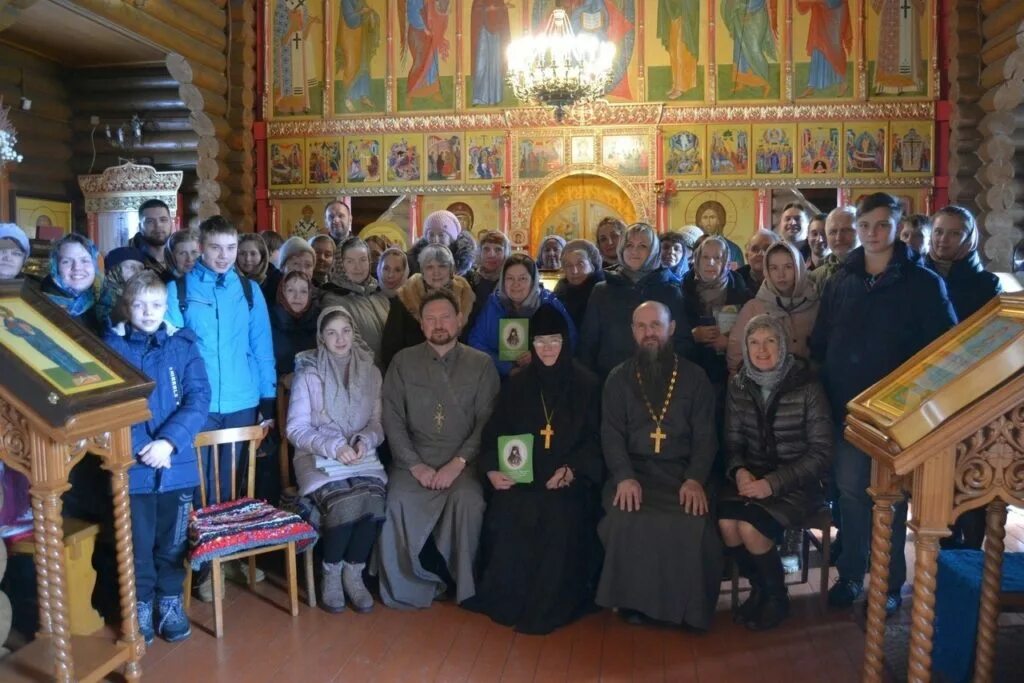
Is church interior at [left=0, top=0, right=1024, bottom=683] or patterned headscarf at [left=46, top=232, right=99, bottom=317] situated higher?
church interior at [left=0, top=0, right=1024, bottom=683]

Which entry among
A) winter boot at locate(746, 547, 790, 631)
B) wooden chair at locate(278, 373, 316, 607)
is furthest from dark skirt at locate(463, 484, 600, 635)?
wooden chair at locate(278, 373, 316, 607)

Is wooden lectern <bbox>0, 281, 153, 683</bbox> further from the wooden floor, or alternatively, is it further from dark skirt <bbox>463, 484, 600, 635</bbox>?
dark skirt <bbox>463, 484, 600, 635</bbox>

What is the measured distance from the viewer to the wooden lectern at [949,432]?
8.00 ft

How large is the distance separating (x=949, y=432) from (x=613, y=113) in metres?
9.57

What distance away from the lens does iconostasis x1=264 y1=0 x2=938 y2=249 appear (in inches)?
433

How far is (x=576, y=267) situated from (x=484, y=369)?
1110 mm

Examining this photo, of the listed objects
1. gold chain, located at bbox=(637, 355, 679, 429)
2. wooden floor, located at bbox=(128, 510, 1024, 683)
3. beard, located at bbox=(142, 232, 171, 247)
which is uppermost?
beard, located at bbox=(142, 232, 171, 247)

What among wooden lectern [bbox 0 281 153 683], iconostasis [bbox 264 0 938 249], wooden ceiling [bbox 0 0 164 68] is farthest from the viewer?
iconostasis [bbox 264 0 938 249]

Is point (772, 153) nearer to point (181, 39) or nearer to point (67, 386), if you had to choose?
point (181, 39)

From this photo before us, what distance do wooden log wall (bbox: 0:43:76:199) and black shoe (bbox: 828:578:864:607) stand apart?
10.9 m

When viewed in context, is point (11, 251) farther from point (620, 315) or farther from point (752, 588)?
point (752, 588)

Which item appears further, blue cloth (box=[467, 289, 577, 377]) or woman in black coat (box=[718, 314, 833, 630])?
blue cloth (box=[467, 289, 577, 377])

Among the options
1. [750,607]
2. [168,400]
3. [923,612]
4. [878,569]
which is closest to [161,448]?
[168,400]

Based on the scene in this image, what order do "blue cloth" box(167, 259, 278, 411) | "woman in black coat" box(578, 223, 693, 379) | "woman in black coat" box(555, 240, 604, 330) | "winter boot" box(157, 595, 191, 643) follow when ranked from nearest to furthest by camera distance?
"winter boot" box(157, 595, 191, 643)
"blue cloth" box(167, 259, 278, 411)
"woman in black coat" box(578, 223, 693, 379)
"woman in black coat" box(555, 240, 604, 330)
